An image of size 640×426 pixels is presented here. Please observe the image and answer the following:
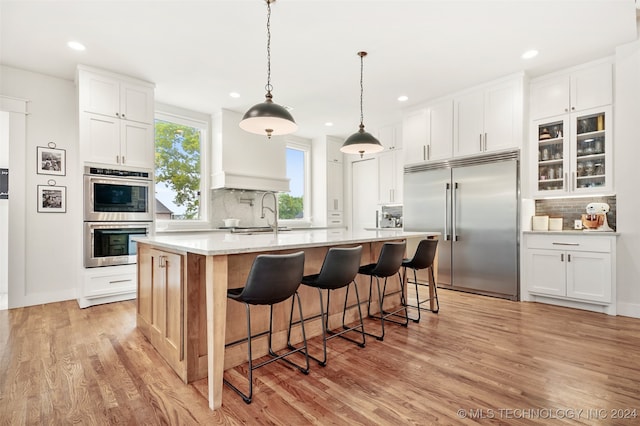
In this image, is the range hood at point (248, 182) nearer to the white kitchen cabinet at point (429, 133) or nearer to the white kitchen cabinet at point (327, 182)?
the white kitchen cabinet at point (327, 182)

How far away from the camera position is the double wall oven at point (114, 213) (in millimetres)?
3801

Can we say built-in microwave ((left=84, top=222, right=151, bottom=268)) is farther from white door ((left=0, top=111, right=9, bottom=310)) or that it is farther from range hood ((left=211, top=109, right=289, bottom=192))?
range hood ((left=211, top=109, right=289, bottom=192))

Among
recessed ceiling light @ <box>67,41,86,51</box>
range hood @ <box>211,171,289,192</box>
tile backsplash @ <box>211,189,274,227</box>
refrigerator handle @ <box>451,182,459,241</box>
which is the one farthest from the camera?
tile backsplash @ <box>211,189,274,227</box>

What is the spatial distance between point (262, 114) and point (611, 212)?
13.6 ft

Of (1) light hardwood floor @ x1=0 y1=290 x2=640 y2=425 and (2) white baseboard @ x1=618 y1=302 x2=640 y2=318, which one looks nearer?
(1) light hardwood floor @ x1=0 y1=290 x2=640 y2=425

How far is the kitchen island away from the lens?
1822 mm

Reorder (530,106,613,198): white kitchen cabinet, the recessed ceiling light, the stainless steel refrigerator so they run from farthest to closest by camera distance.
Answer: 1. the stainless steel refrigerator
2. (530,106,613,198): white kitchen cabinet
3. the recessed ceiling light

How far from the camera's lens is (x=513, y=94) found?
413cm

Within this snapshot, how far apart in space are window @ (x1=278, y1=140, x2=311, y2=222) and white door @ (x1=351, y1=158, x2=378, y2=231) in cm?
103

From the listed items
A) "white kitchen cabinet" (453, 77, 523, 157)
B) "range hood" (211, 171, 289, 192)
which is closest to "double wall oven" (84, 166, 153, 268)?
"range hood" (211, 171, 289, 192)

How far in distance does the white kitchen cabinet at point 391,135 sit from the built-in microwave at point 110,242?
4.29 meters

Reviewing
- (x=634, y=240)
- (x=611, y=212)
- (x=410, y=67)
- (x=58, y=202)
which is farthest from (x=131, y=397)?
(x=611, y=212)

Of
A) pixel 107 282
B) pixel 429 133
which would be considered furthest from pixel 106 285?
pixel 429 133

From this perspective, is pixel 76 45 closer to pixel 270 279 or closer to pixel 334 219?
pixel 270 279
